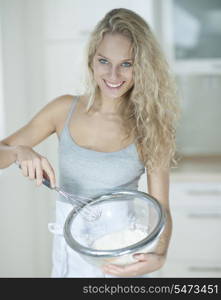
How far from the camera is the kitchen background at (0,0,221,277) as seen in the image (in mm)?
1121

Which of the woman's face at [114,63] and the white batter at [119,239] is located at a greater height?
the woman's face at [114,63]

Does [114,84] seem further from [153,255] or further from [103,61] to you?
[153,255]

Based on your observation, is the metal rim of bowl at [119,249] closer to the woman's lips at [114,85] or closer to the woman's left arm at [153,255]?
the woman's left arm at [153,255]

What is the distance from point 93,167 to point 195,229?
612 mm

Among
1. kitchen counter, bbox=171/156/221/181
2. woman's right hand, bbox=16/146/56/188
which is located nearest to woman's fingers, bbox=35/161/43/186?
woman's right hand, bbox=16/146/56/188

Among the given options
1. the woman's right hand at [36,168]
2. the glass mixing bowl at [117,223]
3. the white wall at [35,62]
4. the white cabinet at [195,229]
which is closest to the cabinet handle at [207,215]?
the white cabinet at [195,229]

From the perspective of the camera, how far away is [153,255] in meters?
0.56

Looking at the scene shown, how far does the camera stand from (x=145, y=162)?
694 mm

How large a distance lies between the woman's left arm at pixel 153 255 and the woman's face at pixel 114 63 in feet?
0.49

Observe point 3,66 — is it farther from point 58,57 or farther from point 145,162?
point 145,162

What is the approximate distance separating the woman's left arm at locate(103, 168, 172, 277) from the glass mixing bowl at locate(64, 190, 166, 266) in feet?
0.04

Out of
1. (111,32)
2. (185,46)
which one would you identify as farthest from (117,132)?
(185,46)

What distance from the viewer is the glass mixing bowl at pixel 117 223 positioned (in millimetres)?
555

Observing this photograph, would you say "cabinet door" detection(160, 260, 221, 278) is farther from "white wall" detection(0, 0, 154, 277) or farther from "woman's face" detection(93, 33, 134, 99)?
"woman's face" detection(93, 33, 134, 99)
